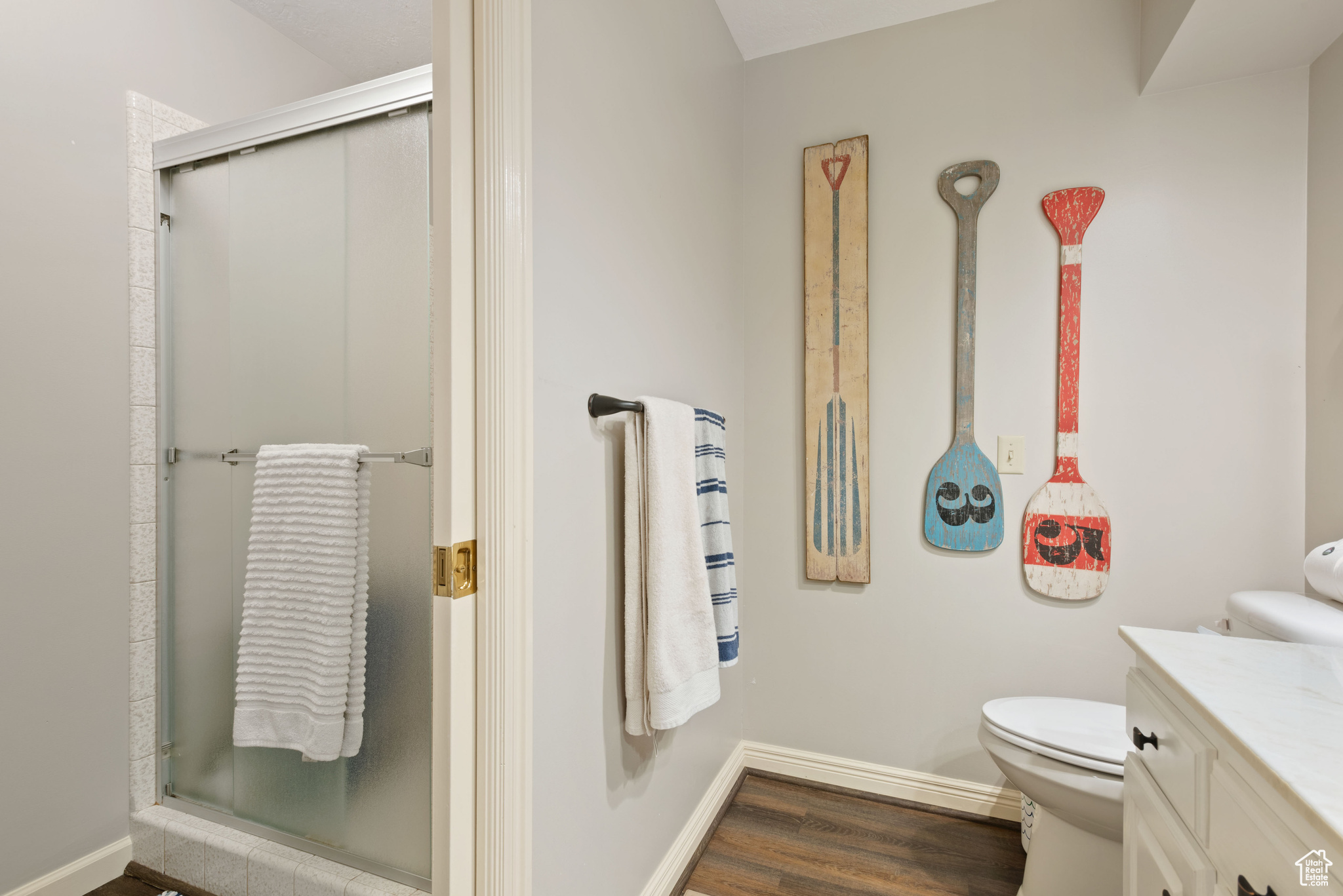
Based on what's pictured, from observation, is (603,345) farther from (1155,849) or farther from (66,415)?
(66,415)

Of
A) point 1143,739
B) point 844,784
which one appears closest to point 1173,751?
point 1143,739

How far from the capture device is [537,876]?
1.01 meters

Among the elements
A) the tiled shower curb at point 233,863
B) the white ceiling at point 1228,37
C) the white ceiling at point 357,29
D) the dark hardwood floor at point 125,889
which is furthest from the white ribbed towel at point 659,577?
the white ceiling at point 357,29

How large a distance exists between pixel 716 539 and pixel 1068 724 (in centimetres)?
93

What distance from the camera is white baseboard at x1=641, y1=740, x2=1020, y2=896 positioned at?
170cm

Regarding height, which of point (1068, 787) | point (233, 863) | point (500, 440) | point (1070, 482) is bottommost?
point (233, 863)

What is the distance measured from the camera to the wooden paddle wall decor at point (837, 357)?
75.3 inches

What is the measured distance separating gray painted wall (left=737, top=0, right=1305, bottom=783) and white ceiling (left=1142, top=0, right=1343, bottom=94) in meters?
0.05

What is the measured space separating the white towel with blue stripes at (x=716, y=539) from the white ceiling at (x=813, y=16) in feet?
4.33

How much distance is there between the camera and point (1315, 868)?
20.4 inches

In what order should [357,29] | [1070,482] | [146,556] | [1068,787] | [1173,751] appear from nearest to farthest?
[1173,751]
[1068,787]
[146,556]
[1070,482]
[357,29]

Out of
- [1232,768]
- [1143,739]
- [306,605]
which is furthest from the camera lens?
[306,605]

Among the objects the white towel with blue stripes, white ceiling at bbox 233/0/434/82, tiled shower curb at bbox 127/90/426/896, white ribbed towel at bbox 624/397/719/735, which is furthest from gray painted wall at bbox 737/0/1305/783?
tiled shower curb at bbox 127/90/426/896

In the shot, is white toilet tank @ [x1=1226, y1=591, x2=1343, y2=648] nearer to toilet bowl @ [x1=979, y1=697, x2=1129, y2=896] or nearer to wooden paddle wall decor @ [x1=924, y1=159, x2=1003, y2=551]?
toilet bowl @ [x1=979, y1=697, x2=1129, y2=896]
